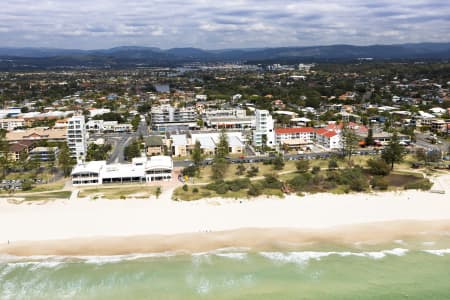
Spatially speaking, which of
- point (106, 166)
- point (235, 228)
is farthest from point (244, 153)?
point (235, 228)

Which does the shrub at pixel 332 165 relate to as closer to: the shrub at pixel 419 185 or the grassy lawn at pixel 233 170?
the grassy lawn at pixel 233 170

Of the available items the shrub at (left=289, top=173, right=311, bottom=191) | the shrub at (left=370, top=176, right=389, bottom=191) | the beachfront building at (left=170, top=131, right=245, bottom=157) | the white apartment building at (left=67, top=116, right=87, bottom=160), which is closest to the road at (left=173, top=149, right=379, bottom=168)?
the beachfront building at (left=170, top=131, right=245, bottom=157)

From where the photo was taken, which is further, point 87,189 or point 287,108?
point 287,108

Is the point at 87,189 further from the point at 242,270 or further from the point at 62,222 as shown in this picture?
the point at 242,270

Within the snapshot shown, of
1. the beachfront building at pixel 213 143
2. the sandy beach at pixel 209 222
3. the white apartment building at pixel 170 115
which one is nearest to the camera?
the sandy beach at pixel 209 222

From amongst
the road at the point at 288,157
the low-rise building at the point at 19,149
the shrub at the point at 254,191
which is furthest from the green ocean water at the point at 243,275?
the low-rise building at the point at 19,149

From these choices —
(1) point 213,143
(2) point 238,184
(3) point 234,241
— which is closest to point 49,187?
(2) point 238,184
